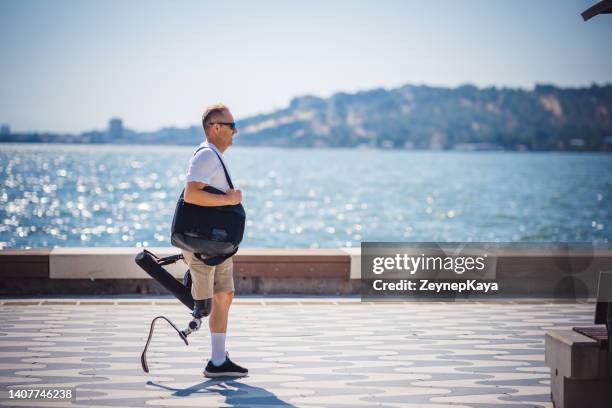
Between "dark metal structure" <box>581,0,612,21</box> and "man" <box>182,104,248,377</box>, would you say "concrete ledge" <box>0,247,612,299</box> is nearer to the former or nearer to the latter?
"man" <box>182,104,248,377</box>

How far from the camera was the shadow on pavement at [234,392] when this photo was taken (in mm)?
6557

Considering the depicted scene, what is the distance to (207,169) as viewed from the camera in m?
7.02

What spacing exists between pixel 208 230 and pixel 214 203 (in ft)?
0.64

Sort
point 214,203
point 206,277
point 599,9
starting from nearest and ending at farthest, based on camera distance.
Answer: point 599,9 → point 214,203 → point 206,277

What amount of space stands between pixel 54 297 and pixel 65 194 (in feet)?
259

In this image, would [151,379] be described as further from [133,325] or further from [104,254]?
[104,254]

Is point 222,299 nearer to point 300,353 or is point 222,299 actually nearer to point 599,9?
point 300,353

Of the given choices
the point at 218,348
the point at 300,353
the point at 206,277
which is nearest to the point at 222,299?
the point at 206,277

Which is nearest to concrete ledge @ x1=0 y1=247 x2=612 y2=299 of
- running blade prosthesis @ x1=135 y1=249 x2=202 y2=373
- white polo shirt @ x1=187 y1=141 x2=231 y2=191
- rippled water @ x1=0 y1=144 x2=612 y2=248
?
running blade prosthesis @ x1=135 y1=249 x2=202 y2=373

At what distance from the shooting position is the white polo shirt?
6.99 metres

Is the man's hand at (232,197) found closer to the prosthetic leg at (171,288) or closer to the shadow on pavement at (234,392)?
the prosthetic leg at (171,288)

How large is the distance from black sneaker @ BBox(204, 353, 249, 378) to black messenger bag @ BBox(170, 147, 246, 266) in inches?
31.2

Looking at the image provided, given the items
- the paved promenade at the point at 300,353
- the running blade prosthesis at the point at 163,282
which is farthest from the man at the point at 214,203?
the paved promenade at the point at 300,353

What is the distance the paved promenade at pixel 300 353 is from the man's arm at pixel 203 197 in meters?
1.28
